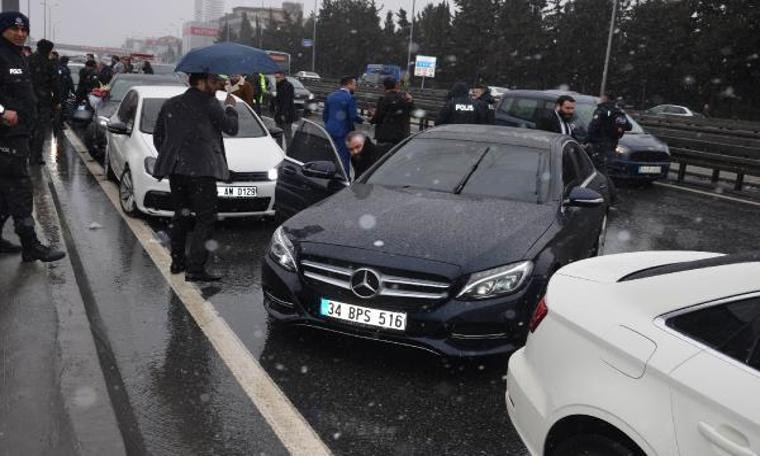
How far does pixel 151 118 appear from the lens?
8.62m

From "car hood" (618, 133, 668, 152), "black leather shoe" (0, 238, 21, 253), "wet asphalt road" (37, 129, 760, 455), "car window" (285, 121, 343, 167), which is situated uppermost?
"car window" (285, 121, 343, 167)

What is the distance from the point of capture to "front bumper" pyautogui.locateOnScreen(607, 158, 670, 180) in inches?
518

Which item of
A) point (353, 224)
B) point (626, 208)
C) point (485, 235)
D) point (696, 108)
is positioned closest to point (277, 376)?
point (353, 224)

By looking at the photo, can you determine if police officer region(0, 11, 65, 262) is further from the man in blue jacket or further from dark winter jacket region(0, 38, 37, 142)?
the man in blue jacket

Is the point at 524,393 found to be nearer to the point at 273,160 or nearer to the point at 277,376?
the point at 277,376

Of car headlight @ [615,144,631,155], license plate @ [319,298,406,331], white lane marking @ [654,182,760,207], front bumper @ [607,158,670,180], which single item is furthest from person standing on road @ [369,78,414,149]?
white lane marking @ [654,182,760,207]

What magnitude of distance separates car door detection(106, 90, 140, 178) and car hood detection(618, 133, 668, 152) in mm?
8816

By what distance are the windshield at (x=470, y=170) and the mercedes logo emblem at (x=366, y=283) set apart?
4.77 ft

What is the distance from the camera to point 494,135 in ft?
19.6

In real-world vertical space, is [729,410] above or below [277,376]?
above

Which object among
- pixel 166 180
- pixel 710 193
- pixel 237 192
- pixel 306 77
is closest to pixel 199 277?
pixel 237 192

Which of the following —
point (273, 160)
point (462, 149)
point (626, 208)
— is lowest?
point (626, 208)

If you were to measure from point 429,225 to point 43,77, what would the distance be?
904 centimetres

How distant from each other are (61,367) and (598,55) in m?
62.3
